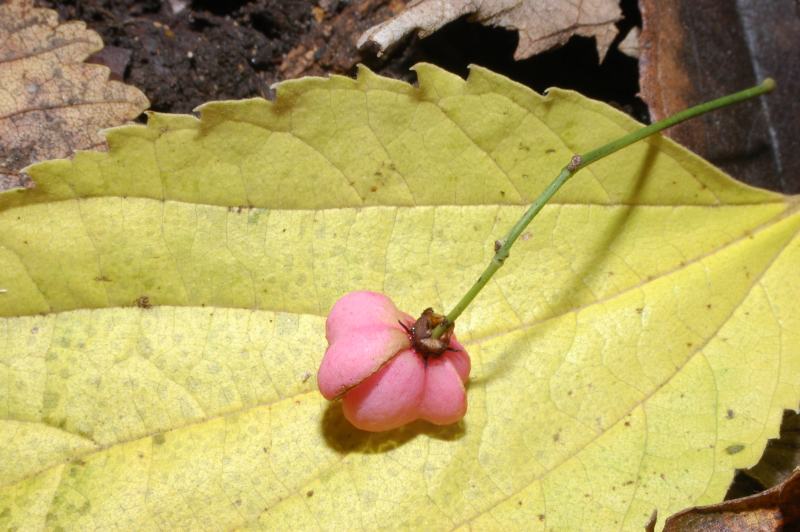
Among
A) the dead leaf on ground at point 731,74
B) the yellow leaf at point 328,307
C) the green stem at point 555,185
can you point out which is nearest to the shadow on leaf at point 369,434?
the yellow leaf at point 328,307

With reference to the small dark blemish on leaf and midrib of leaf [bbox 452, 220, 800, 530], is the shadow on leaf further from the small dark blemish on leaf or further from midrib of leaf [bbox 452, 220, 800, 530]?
the small dark blemish on leaf

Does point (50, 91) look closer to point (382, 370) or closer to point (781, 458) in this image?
point (382, 370)

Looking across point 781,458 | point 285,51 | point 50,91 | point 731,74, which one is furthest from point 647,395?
point 50,91

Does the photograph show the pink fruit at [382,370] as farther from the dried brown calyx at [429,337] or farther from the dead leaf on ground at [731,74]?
the dead leaf on ground at [731,74]

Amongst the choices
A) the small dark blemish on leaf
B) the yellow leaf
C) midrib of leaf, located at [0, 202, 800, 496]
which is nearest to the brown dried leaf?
the yellow leaf

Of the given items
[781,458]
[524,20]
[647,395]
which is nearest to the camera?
[647,395]

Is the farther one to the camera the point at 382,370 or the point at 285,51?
the point at 285,51

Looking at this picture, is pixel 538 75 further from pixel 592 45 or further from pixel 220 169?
pixel 220 169
